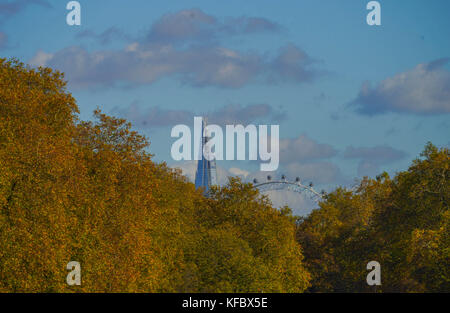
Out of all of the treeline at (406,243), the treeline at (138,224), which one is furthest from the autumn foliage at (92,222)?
the treeline at (406,243)

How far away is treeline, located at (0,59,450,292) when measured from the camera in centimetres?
4738

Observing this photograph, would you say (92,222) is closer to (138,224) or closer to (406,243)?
(138,224)

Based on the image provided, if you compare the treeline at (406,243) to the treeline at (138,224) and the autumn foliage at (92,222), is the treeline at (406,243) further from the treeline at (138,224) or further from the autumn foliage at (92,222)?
the autumn foliage at (92,222)

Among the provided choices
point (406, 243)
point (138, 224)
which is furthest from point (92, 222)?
point (406, 243)

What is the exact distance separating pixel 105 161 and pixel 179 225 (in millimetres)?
14729

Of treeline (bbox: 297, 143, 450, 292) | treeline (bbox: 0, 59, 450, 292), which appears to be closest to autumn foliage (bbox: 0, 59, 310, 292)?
treeline (bbox: 0, 59, 450, 292)

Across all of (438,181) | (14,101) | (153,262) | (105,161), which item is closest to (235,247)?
(153,262)

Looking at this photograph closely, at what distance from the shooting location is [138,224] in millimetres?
57156

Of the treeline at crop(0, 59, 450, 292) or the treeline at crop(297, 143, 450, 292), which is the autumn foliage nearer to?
the treeline at crop(0, 59, 450, 292)

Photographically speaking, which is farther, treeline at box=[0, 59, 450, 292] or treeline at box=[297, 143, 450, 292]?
treeline at box=[297, 143, 450, 292]

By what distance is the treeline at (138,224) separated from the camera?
47375 millimetres

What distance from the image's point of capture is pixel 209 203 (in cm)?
8206

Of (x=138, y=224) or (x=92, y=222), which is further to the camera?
(x=138, y=224)
